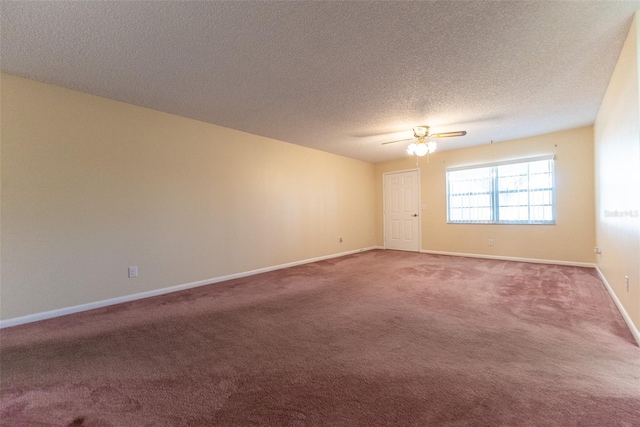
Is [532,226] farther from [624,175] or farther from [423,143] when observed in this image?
[624,175]

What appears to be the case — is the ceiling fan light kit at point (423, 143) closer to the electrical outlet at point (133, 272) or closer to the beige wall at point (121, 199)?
the beige wall at point (121, 199)

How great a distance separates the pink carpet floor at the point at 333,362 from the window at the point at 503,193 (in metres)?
2.12

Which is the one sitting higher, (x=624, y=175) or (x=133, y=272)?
(x=624, y=175)

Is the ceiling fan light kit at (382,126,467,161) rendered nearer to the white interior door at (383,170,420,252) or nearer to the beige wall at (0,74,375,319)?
the beige wall at (0,74,375,319)

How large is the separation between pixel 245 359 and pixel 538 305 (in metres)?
3.14

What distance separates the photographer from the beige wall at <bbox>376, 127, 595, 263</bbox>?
4777 mm

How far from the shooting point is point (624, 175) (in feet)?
8.01

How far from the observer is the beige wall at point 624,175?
2.12m

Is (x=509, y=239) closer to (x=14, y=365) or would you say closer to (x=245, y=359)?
(x=245, y=359)

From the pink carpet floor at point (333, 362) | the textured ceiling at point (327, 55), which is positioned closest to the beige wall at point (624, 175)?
the textured ceiling at point (327, 55)

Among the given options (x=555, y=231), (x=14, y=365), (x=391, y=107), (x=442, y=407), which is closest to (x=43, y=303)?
(x=14, y=365)

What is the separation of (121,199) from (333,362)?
10.5 ft

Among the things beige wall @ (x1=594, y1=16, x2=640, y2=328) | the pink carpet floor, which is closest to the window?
beige wall @ (x1=594, y1=16, x2=640, y2=328)

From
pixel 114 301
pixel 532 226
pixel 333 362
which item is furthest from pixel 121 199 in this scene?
pixel 532 226
